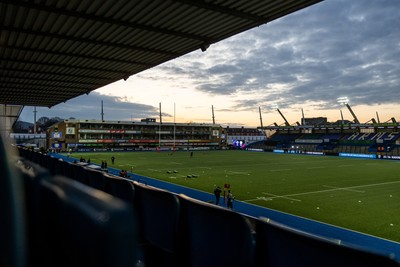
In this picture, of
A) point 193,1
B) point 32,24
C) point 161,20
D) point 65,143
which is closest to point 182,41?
point 161,20

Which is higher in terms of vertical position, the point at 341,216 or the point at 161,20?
the point at 161,20

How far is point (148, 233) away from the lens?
376cm

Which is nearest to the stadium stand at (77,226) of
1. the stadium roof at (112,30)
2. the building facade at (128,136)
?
the stadium roof at (112,30)

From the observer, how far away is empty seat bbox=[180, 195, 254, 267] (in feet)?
8.16

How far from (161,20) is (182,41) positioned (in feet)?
6.90

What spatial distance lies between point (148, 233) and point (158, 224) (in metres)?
0.31

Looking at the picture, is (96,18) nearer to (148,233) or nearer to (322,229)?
(148,233)

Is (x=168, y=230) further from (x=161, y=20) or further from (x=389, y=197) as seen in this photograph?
(x=389, y=197)

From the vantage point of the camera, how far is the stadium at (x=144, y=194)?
1.08 meters

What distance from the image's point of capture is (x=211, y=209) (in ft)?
9.20

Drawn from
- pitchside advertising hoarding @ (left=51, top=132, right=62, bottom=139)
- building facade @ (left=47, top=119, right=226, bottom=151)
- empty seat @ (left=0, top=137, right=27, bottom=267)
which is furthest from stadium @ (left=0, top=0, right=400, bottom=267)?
building facade @ (left=47, top=119, right=226, bottom=151)

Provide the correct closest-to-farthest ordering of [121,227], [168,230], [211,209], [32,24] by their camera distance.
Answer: [121,227], [211,209], [168,230], [32,24]

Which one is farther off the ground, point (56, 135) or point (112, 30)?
point (112, 30)

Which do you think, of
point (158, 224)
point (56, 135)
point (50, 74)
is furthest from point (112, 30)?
point (56, 135)
